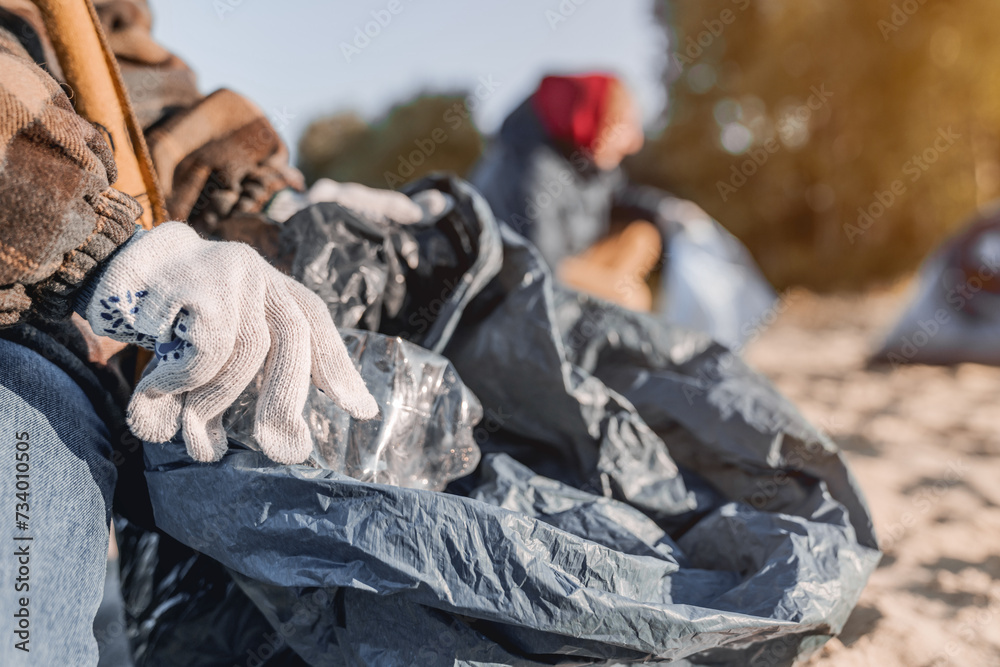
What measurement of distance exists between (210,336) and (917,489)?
1900mm

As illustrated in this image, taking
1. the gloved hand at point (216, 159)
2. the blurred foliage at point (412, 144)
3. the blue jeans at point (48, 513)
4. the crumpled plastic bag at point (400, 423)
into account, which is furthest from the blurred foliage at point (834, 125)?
the blue jeans at point (48, 513)

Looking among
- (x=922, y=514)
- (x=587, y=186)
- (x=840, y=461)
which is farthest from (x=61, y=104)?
(x=587, y=186)

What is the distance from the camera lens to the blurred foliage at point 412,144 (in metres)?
9.55

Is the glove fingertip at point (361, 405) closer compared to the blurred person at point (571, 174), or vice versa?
the glove fingertip at point (361, 405)

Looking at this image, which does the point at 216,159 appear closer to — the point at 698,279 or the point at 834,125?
the point at 698,279

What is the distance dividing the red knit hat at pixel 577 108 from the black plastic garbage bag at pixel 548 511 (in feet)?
5.66

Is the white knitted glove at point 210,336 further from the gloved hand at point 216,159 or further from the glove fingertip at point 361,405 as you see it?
the gloved hand at point 216,159

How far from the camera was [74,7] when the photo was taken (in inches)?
36.7

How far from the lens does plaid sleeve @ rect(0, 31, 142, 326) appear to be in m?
0.70

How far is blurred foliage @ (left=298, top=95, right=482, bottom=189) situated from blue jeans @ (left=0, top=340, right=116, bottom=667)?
803cm

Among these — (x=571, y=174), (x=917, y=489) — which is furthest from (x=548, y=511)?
(x=571, y=174)

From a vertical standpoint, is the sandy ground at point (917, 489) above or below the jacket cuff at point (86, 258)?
below

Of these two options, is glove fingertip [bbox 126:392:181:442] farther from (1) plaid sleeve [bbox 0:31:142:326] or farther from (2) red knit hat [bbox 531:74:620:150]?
(2) red knit hat [bbox 531:74:620:150]

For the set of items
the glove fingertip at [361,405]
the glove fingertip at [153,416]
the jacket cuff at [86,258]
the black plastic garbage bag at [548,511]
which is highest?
the jacket cuff at [86,258]
